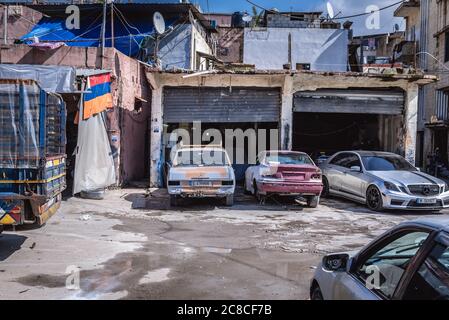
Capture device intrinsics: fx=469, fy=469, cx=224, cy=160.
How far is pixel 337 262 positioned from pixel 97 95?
35.3 feet

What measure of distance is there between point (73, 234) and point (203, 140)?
11.5 m

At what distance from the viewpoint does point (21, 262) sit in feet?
22.1

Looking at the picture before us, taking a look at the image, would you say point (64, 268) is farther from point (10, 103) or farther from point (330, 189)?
point (330, 189)

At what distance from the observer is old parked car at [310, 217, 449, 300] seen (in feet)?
8.80

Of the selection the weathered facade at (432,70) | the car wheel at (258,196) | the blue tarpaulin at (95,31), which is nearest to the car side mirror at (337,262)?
the car wheel at (258,196)

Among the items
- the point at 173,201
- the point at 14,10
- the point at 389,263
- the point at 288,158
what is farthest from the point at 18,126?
the point at 14,10

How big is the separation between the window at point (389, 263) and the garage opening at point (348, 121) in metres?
13.9

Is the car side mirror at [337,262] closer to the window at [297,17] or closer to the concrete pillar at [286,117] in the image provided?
the concrete pillar at [286,117]

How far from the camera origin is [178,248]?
788cm

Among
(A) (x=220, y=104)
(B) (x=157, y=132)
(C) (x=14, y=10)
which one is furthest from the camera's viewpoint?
(C) (x=14, y=10)

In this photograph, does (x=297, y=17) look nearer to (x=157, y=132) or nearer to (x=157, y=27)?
(x=157, y=27)

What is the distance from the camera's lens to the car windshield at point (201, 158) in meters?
12.9

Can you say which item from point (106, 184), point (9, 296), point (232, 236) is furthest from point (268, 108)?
point (9, 296)
